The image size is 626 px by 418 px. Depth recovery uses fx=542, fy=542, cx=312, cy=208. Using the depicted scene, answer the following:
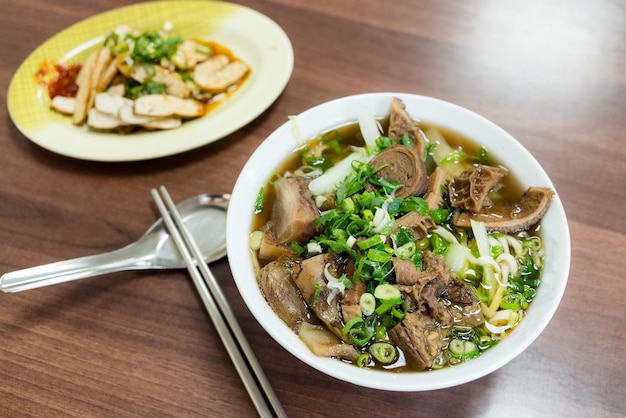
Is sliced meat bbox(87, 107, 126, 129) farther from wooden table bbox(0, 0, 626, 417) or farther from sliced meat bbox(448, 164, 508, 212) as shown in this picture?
sliced meat bbox(448, 164, 508, 212)

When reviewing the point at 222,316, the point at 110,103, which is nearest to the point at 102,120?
the point at 110,103

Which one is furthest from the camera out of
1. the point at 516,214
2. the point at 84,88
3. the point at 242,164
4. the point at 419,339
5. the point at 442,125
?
the point at 84,88

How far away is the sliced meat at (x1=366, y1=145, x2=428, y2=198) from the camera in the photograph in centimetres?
183

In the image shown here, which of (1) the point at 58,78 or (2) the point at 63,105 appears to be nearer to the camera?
(2) the point at 63,105

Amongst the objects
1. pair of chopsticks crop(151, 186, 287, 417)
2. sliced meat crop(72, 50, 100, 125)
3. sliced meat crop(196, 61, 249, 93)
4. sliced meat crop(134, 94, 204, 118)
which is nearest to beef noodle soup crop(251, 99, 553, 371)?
pair of chopsticks crop(151, 186, 287, 417)

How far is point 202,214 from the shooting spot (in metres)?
2.20

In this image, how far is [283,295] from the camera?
170cm

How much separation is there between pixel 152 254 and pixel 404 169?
3.28 ft

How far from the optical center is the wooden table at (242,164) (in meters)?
1.81

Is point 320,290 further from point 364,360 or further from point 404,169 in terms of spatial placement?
point 404,169

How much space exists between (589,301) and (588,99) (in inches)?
44.1

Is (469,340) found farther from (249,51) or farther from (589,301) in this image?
(249,51)

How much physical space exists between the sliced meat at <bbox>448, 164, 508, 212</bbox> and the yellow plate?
3.32 feet

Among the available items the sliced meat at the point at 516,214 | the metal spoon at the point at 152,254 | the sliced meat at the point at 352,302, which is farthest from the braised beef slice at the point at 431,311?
the metal spoon at the point at 152,254
